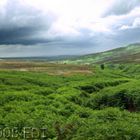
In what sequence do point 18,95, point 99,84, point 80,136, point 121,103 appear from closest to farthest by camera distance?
point 80,136 < point 18,95 < point 121,103 < point 99,84

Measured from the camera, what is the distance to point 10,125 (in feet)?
113

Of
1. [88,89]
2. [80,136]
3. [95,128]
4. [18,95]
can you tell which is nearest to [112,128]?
[95,128]

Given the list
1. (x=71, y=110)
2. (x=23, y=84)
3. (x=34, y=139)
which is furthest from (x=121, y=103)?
(x=34, y=139)

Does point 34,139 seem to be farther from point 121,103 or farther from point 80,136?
point 121,103

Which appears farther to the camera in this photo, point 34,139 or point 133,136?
point 133,136

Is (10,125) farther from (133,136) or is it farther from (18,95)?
(18,95)

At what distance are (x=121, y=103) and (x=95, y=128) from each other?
2698cm

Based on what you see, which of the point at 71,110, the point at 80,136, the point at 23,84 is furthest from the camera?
the point at 23,84

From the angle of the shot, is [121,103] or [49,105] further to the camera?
[121,103]

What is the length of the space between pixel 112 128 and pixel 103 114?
9.69 m

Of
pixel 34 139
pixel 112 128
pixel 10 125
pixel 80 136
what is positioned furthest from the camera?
pixel 10 125

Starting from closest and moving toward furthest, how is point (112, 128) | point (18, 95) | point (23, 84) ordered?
point (112, 128) → point (18, 95) → point (23, 84)

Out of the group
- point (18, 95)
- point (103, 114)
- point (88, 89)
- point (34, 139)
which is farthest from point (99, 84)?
point (34, 139)

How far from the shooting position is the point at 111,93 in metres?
58.4
